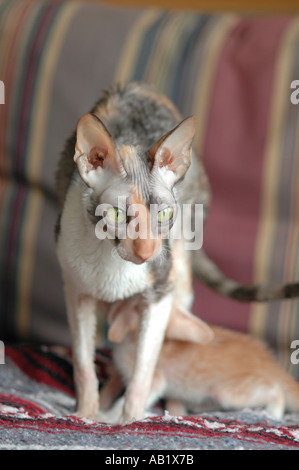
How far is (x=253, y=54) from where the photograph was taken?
4.87 ft

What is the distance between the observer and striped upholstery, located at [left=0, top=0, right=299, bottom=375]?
1459 millimetres

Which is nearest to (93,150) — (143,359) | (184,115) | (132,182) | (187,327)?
(132,182)

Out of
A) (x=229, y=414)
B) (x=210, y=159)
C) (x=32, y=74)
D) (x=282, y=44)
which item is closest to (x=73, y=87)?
(x=32, y=74)

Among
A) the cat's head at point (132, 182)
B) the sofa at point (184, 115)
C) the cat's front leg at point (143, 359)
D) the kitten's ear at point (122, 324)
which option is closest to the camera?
the cat's head at point (132, 182)

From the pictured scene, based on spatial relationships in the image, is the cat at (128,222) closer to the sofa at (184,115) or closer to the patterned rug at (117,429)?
the patterned rug at (117,429)

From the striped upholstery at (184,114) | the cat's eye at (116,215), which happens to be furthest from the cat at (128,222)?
the striped upholstery at (184,114)

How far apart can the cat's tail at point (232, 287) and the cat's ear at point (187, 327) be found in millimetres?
112

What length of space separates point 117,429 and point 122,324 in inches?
10.1

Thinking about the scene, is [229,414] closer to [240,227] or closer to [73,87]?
[240,227]

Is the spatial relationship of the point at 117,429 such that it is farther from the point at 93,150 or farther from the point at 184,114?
the point at 184,114

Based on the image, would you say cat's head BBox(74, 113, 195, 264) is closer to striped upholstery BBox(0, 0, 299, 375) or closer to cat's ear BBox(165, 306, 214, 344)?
cat's ear BBox(165, 306, 214, 344)

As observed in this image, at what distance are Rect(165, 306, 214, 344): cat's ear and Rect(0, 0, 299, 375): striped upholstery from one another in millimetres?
305

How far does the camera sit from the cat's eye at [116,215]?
812 mm

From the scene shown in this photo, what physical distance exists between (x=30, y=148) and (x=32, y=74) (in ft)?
0.63
